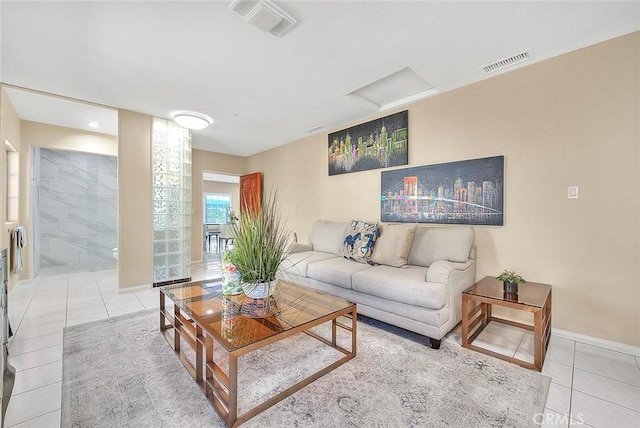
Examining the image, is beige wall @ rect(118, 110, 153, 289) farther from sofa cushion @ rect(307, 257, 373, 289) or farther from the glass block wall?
sofa cushion @ rect(307, 257, 373, 289)

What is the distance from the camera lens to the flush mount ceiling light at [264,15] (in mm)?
1705

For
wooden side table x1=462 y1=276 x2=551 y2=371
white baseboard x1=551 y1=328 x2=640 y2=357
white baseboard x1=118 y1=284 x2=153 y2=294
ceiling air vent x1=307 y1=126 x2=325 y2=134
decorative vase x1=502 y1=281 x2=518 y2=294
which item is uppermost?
ceiling air vent x1=307 y1=126 x2=325 y2=134

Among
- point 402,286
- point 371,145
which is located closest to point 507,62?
point 371,145

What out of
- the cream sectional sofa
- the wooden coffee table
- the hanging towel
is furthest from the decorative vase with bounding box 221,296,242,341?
the hanging towel

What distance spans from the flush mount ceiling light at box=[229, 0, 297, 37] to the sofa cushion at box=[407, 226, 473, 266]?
2342mm

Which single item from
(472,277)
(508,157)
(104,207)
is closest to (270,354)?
(472,277)

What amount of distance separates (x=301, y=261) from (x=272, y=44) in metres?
2.37

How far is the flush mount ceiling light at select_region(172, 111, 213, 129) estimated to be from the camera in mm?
3646

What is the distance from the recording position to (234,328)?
150 centimetres

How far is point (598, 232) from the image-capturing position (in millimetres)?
2092

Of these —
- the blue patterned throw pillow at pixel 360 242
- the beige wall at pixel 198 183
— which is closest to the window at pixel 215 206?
the beige wall at pixel 198 183

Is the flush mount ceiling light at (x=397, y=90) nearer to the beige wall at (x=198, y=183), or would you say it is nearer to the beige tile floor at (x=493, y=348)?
the beige tile floor at (x=493, y=348)

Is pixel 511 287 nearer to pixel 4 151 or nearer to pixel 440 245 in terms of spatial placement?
pixel 440 245

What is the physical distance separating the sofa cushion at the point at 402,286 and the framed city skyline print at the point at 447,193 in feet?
2.40
